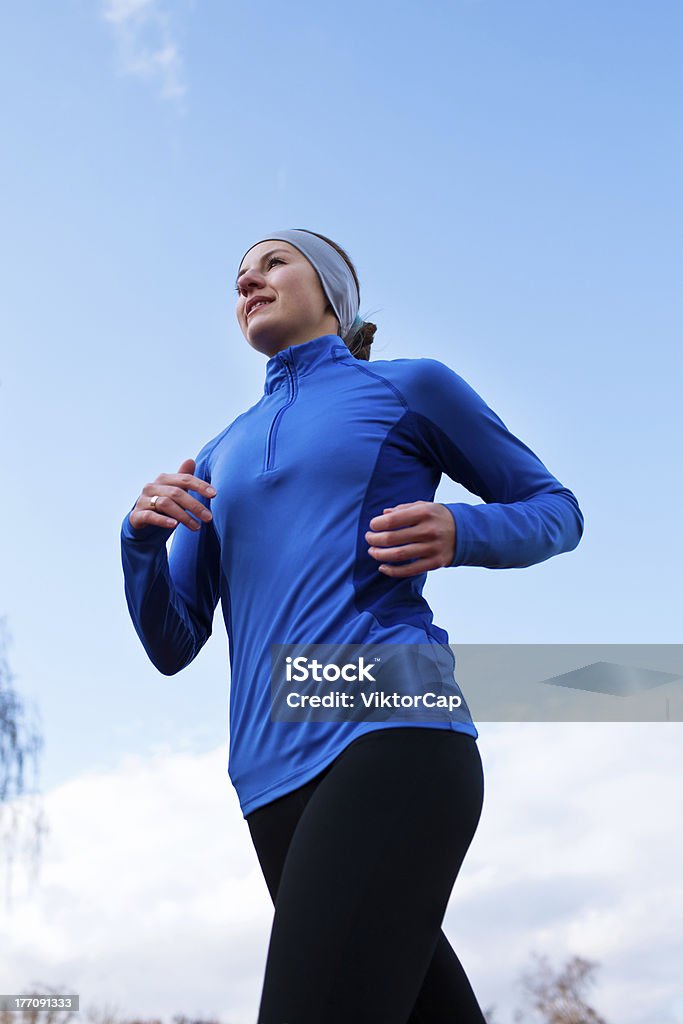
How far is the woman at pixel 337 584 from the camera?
1.33m

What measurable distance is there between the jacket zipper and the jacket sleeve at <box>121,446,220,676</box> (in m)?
0.17

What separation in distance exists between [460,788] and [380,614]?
0.95 ft

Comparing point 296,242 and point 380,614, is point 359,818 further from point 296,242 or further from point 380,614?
point 296,242

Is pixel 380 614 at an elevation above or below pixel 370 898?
above

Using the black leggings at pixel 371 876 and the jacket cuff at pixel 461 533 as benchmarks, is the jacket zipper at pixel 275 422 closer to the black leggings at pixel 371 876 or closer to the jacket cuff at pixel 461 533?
the jacket cuff at pixel 461 533

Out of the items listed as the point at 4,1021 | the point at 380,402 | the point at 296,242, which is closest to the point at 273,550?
the point at 380,402

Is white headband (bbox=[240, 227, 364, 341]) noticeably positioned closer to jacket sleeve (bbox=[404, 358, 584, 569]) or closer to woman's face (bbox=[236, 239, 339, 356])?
woman's face (bbox=[236, 239, 339, 356])

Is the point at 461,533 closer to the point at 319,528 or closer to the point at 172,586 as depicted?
the point at 319,528

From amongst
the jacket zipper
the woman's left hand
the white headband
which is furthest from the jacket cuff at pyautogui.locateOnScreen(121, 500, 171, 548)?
the white headband

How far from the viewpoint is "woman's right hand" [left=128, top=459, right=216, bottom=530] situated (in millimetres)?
1696

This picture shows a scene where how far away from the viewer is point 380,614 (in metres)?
1.61

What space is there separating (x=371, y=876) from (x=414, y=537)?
0.47 meters

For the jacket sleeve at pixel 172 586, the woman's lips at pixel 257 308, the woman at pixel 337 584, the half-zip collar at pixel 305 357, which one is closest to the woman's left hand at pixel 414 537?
the woman at pixel 337 584

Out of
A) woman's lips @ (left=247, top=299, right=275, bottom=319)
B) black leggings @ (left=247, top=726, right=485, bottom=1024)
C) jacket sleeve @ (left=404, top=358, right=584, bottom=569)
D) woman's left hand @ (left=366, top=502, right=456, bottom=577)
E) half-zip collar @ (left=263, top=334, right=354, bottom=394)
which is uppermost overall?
woman's lips @ (left=247, top=299, right=275, bottom=319)
